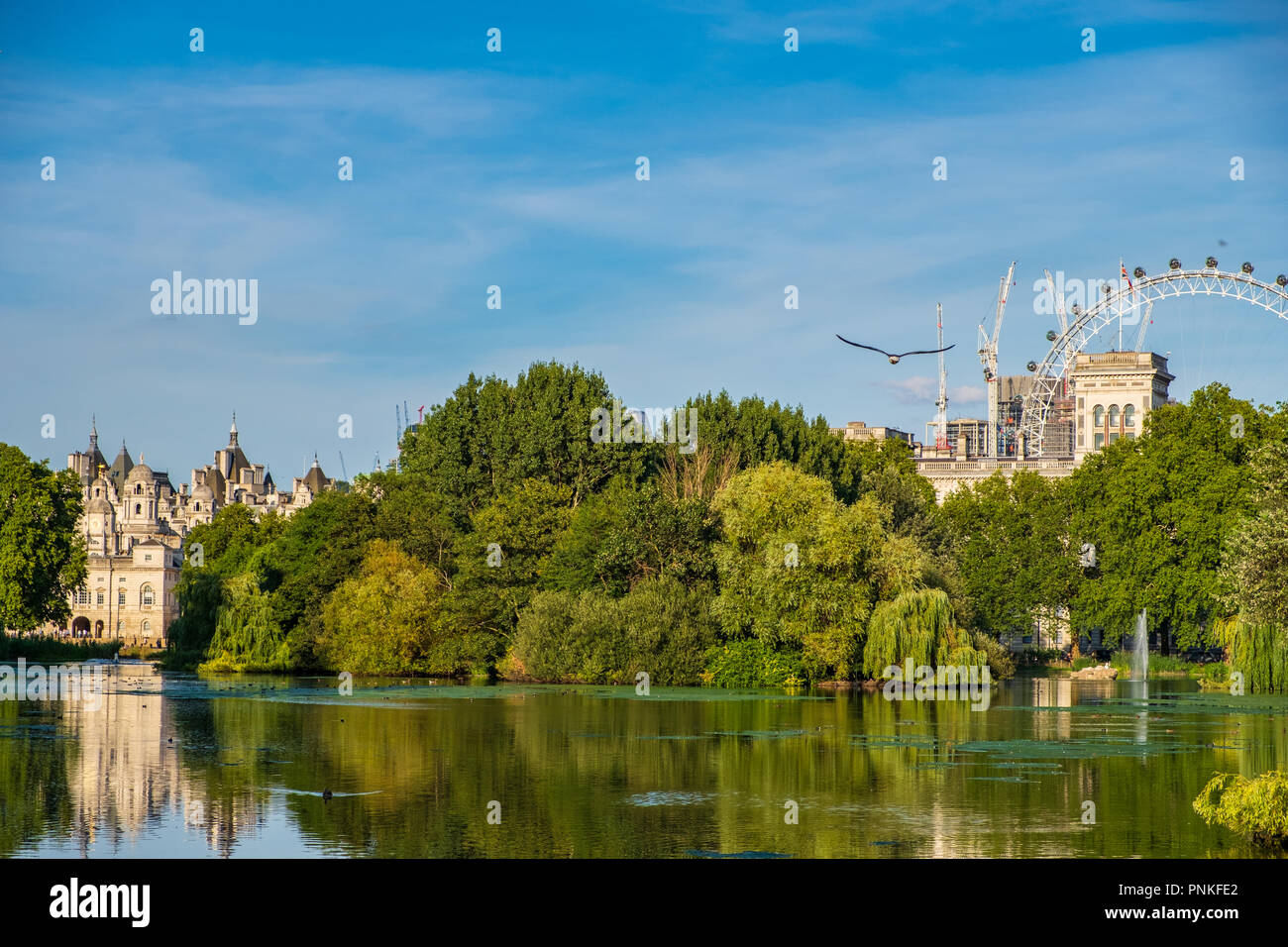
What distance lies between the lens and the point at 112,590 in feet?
520

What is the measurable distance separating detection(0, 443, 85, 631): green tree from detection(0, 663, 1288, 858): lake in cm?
3698

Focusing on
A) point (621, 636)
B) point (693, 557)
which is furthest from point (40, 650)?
point (693, 557)

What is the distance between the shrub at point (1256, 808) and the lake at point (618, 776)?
47 cm

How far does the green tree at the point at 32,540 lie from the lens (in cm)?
8756

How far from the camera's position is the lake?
25.9m

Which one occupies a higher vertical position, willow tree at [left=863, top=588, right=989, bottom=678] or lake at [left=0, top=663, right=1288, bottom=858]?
willow tree at [left=863, top=588, right=989, bottom=678]

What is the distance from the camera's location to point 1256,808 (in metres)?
25.0

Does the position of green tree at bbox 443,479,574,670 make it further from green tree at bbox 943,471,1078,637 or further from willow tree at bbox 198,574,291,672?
green tree at bbox 943,471,1078,637

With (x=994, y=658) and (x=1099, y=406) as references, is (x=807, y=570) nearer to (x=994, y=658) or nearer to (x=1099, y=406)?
(x=994, y=658)

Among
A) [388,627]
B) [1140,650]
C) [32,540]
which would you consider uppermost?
[32,540]

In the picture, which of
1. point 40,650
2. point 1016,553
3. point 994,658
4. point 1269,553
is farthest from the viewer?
point 1016,553

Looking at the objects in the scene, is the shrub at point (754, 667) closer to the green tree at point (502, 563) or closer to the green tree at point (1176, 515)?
the green tree at point (502, 563)

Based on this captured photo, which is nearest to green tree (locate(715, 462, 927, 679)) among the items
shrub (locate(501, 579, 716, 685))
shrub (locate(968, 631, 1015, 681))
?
shrub (locate(501, 579, 716, 685))

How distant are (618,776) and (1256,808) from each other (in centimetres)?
1462
